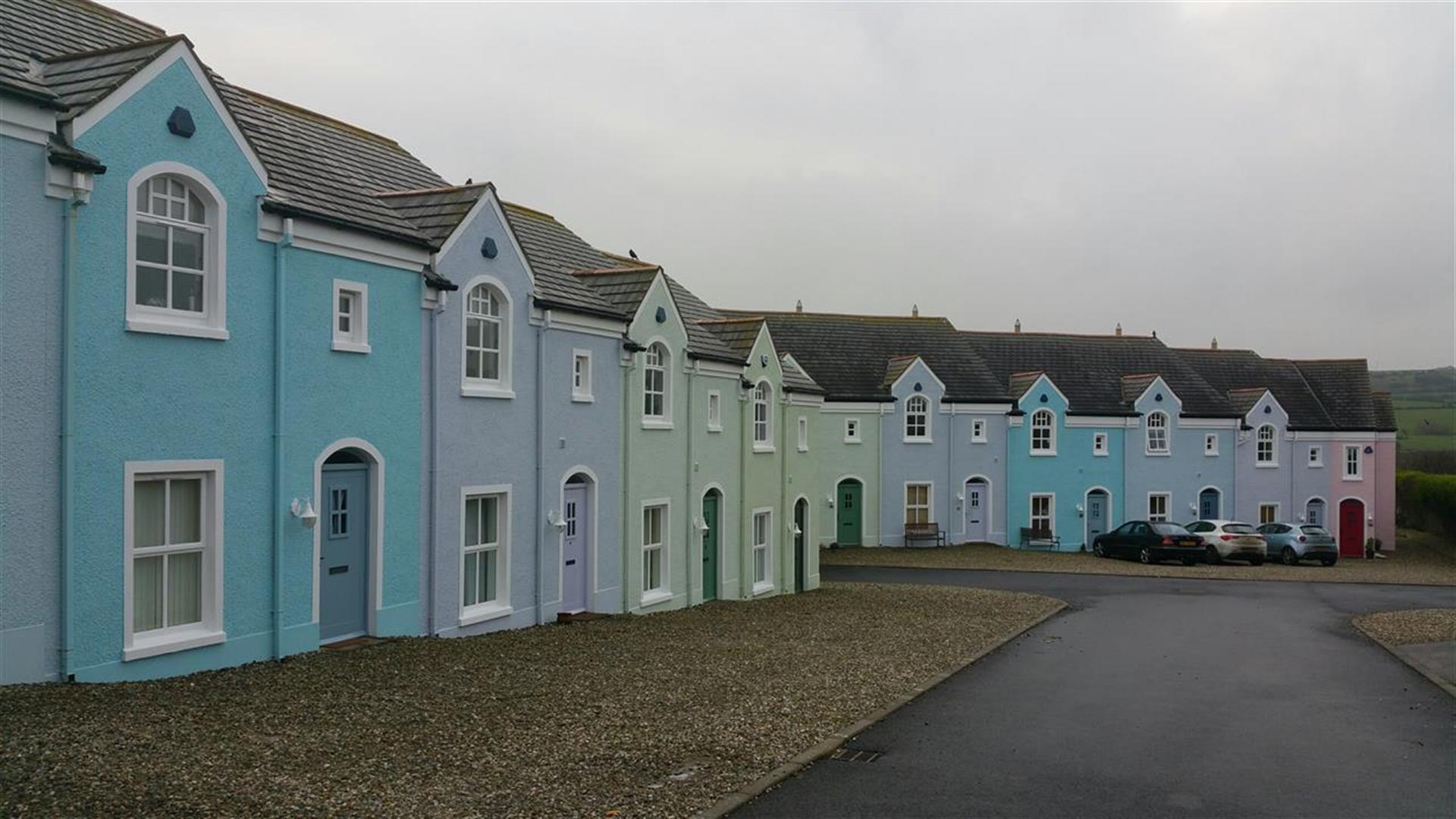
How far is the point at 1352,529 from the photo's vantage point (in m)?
52.3

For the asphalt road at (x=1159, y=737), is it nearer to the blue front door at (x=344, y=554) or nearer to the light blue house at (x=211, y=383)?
the light blue house at (x=211, y=383)

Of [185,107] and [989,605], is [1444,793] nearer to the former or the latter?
[185,107]

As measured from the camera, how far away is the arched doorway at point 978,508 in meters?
46.9

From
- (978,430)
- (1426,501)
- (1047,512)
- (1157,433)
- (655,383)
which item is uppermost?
(655,383)

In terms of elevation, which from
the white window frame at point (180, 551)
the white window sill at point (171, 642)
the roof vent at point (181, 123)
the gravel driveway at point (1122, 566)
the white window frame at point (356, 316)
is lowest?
the gravel driveway at point (1122, 566)

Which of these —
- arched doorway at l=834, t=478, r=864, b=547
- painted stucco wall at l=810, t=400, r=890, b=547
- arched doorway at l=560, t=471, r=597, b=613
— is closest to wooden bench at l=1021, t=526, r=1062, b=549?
painted stucco wall at l=810, t=400, r=890, b=547

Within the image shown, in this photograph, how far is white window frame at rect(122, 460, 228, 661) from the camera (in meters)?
11.2

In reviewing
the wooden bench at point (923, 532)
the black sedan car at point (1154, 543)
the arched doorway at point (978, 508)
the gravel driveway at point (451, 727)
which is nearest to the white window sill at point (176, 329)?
the gravel driveway at point (451, 727)

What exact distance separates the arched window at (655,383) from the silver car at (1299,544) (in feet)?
95.2

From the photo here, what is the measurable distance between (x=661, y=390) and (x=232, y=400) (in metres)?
11.1

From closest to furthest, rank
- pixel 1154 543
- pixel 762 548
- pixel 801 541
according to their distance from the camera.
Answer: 1. pixel 762 548
2. pixel 801 541
3. pixel 1154 543

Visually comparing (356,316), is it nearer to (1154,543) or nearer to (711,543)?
(711,543)

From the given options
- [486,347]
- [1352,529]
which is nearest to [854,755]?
[486,347]

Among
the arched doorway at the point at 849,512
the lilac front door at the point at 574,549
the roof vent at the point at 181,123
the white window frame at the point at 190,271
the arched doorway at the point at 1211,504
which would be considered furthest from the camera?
the arched doorway at the point at 1211,504
